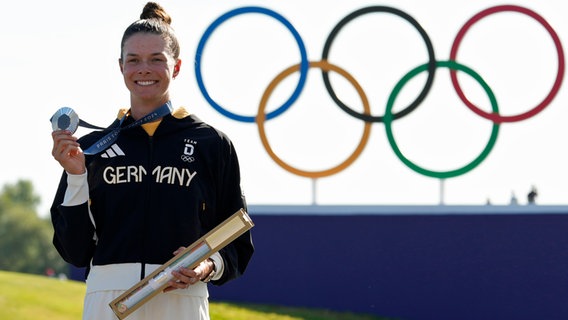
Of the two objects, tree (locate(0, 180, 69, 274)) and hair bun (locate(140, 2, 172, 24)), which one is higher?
hair bun (locate(140, 2, 172, 24))

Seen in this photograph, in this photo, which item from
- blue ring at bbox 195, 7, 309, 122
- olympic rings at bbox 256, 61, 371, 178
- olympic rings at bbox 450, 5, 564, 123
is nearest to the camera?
blue ring at bbox 195, 7, 309, 122

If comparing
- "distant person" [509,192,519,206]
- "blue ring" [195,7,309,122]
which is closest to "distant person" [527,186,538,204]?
"distant person" [509,192,519,206]

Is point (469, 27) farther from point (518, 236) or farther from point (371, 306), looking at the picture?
point (371, 306)

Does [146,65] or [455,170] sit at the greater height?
[146,65]

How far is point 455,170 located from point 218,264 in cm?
844

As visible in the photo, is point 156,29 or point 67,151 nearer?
point 67,151

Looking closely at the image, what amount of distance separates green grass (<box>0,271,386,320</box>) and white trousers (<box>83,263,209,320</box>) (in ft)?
21.2

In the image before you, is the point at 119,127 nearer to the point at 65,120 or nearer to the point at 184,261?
the point at 65,120

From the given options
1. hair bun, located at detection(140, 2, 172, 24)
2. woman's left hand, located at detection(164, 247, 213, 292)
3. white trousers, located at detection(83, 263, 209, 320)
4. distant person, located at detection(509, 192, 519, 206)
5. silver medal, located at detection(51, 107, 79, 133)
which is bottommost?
distant person, located at detection(509, 192, 519, 206)

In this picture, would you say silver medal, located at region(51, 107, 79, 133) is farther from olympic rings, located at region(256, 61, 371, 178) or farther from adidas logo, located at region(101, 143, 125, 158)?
olympic rings, located at region(256, 61, 371, 178)

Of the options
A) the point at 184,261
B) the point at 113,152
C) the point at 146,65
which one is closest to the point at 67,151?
the point at 113,152

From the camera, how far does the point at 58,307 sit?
10500mm

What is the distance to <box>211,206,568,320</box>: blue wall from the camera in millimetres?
12031

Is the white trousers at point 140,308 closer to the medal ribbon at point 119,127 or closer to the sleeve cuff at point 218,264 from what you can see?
the sleeve cuff at point 218,264
